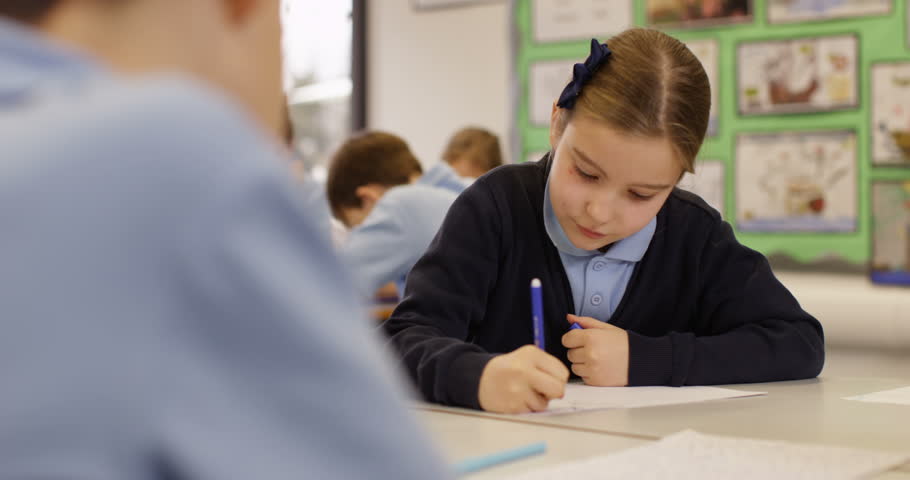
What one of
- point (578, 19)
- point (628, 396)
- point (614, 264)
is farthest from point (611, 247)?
point (578, 19)

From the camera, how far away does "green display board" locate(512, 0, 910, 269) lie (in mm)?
2937

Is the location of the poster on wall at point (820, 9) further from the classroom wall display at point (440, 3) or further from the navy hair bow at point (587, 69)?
the navy hair bow at point (587, 69)

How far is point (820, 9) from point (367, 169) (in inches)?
57.0

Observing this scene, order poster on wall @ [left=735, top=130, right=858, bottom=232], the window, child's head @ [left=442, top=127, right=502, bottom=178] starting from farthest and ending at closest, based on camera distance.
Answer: the window, child's head @ [left=442, top=127, right=502, bottom=178], poster on wall @ [left=735, top=130, right=858, bottom=232]

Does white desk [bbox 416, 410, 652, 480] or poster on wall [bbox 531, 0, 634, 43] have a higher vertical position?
poster on wall [bbox 531, 0, 634, 43]

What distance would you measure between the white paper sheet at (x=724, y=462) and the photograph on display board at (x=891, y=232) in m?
2.18

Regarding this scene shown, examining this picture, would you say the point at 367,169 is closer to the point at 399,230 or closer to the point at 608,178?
the point at 399,230

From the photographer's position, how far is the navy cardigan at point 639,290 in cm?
143

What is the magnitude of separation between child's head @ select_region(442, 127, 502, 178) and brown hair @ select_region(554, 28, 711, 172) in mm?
1887

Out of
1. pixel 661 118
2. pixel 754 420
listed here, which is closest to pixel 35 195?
pixel 754 420

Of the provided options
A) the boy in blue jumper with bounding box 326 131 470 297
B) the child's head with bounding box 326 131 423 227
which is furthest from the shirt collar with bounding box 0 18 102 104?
the child's head with bounding box 326 131 423 227

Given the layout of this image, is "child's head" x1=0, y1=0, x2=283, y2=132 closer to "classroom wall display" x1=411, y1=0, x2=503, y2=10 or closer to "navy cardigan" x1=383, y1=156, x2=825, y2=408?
"navy cardigan" x1=383, y1=156, x2=825, y2=408

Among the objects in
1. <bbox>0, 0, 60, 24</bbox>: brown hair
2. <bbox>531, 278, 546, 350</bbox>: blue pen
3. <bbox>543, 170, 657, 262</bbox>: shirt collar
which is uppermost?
<bbox>0, 0, 60, 24</bbox>: brown hair

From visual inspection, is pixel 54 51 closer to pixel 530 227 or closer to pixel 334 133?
pixel 530 227
